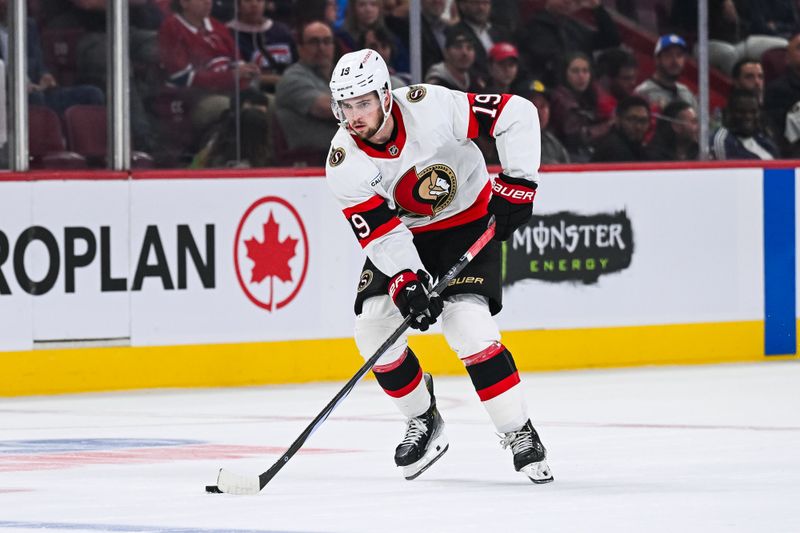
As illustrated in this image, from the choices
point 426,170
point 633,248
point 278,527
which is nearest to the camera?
point 278,527

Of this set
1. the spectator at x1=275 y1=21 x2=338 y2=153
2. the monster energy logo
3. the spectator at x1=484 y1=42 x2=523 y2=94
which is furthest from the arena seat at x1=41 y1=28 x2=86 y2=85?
the monster energy logo

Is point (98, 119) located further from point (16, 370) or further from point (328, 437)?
point (328, 437)

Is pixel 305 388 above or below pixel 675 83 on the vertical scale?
below

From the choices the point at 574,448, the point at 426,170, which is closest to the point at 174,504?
the point at 426,170

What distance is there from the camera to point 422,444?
548cm

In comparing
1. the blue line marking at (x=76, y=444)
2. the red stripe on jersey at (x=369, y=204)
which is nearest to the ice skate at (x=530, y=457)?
the red stripe on jersey at (x=369, y=204)

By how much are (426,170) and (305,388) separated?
10.5ft

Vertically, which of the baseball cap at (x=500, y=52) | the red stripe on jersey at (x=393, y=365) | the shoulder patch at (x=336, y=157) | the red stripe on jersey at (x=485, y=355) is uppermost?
the baseball cap at (x=500, y=52)

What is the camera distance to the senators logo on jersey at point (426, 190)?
5406 mm

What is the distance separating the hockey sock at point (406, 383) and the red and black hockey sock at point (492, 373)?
315mm

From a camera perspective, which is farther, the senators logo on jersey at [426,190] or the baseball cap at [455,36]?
the baseball cap at [455,36]

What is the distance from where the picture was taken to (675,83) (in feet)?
31.7

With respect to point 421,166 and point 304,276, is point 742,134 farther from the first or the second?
point 421,166

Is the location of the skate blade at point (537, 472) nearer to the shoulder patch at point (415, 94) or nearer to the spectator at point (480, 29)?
the shoulder patch at point (415, 94)
